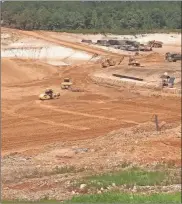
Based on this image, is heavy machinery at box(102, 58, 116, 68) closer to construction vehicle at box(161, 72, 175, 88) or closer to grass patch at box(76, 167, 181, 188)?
construction vehicle at box(161, 72, 175, 88)

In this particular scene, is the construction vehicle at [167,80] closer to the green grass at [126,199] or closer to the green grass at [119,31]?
the green grass at [126,199]

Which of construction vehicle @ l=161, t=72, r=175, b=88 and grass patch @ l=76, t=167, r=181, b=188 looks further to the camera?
construction vehicle @ l=161, t=72, r=175, b=88

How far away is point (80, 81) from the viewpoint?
41.6 m

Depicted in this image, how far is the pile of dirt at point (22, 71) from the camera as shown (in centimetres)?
4295

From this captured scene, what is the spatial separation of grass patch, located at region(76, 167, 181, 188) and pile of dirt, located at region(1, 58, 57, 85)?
2649cm

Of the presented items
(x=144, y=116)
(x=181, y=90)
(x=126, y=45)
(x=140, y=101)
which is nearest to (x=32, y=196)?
(x=144, y=116)

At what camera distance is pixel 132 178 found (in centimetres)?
1534

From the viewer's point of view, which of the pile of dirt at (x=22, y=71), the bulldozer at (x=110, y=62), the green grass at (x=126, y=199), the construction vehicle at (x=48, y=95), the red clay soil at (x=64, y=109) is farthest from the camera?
the bulldozer at (x=110, y=62)

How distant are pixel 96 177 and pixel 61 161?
149 inches

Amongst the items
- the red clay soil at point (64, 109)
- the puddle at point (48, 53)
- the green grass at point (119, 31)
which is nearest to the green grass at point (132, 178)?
the red clay soil at point (64, 109)

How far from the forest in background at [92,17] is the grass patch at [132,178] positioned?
55.5 metres

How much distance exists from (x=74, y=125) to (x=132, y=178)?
12.8 m

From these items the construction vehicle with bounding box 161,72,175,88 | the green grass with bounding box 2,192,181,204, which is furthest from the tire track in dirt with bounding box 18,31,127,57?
the green grass with bounding box 2,192,181,204

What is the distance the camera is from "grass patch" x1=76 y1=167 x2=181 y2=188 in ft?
47.5
